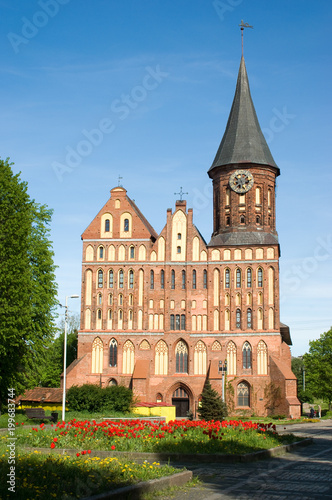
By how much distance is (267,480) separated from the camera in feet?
49.8

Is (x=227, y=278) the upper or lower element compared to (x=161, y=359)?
upper

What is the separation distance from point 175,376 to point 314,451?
33880 millimetres

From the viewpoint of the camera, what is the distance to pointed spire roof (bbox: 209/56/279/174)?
6250 centimetres

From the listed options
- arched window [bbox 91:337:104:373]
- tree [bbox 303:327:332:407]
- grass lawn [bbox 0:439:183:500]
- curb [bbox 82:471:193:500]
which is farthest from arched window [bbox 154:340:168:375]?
curb [bbox 82:471:193:500]

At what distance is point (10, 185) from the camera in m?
35.1

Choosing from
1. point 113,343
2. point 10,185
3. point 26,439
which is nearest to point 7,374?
point 10,185

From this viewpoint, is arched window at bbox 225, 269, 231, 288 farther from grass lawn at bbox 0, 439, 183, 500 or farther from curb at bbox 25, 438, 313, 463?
grass lawn at bbox 0, 439, 183, 500

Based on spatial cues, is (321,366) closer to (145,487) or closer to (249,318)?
(249,318)

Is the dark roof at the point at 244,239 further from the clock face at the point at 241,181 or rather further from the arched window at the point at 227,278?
the clock face at the point at 241,181

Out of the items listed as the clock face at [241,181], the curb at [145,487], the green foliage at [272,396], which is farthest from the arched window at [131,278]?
the curb at [145,487]

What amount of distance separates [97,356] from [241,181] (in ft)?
72.5

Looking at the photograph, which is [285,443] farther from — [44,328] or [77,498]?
[44,328]

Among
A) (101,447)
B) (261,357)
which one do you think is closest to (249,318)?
(261,357)

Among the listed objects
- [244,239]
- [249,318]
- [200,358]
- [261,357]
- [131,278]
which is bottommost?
[200,358]
